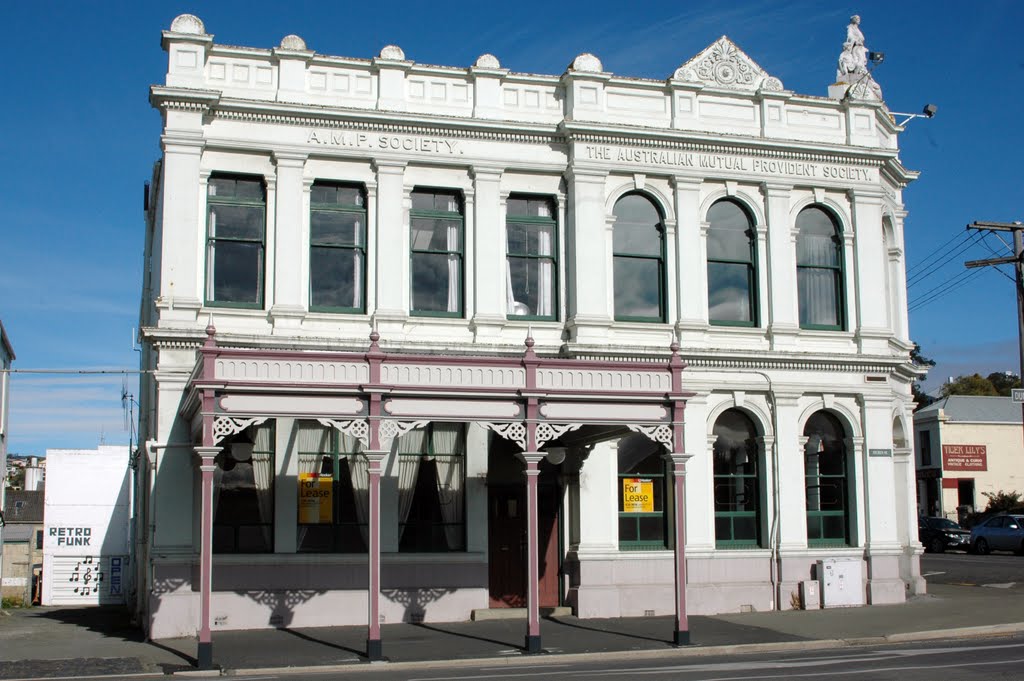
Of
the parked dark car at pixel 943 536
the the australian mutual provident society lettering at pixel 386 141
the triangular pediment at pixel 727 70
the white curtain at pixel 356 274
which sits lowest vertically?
the parked dark car at pixel 943 536

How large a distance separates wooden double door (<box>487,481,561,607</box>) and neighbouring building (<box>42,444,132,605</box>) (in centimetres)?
1447

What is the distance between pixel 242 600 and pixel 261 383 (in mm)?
5199

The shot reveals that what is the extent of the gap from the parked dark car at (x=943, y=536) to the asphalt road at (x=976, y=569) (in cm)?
177

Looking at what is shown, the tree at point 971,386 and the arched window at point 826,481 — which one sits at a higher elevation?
the tree at point 971,386

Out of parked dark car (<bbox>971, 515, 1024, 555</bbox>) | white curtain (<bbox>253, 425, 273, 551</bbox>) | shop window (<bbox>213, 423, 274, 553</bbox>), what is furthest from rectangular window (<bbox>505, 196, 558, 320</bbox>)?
parked dark car (<bbox>971, 515, 1024, 555</bbox>)

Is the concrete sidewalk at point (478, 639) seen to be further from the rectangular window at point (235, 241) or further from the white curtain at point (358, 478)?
the rectangular window at point (235, 241)

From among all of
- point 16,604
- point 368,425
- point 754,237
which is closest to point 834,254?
point 754,237

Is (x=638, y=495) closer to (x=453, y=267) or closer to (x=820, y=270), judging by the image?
(x=453, y=267)

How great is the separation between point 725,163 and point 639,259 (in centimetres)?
271

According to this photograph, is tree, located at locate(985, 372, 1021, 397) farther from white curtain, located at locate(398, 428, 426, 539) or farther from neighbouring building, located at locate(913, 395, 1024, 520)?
white curtain, located at locate(398, 428, 426, 539)

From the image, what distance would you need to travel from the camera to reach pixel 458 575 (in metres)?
21.3

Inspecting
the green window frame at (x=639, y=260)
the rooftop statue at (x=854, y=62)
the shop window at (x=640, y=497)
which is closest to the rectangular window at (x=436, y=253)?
the green window frame at (x=639, y=260)

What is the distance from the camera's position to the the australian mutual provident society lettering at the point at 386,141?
21703 mm

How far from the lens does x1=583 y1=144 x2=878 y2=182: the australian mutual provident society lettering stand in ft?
75.2
